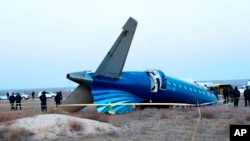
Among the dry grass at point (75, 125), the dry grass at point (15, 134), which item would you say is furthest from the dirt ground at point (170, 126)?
the dry grass at point (15, 134)

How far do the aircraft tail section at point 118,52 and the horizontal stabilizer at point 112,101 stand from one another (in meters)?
1.03

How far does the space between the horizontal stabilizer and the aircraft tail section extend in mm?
1031

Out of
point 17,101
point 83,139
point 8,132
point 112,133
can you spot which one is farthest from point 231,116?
point 17,101

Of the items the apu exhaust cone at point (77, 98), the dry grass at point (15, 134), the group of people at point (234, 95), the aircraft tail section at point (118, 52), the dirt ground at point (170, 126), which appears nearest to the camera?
the dry grass at point (15, 134)

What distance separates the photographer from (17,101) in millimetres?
36344

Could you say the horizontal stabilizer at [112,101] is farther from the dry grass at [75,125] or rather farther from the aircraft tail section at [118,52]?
the dry grass at [75,125]

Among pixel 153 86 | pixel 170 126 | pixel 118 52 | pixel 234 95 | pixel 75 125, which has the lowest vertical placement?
pixel 170 126

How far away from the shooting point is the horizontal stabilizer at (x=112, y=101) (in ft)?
77.0

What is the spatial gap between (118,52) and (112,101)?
9.08 ft

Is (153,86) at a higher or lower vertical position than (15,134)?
higher

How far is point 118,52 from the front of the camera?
23984mm

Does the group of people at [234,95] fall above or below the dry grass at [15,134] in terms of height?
above

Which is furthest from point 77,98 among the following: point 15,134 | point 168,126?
point 15,134

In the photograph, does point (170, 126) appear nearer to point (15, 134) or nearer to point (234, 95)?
point (15, 134)
